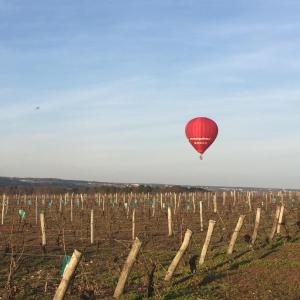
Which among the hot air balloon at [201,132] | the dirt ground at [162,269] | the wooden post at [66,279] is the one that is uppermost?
the hot air balloon at [201,132]

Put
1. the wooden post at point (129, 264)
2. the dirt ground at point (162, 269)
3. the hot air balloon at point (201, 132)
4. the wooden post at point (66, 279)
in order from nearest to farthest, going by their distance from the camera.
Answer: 1. the wooden post at point (66, 279)
2. the wooden post at point (129, 264)
3. the dirt ground at point (162, 269)
4. the hot air balloon at point (201, 132)

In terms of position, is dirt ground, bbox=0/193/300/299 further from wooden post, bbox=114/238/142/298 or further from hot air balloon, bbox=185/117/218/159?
hot air balloon, bbox=185/117/218/159

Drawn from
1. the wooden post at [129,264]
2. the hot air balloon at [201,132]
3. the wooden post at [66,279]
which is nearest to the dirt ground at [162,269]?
the wooden post at [129,264]

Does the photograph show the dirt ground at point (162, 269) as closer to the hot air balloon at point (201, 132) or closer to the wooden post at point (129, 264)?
the wooden post at point (129, 264)

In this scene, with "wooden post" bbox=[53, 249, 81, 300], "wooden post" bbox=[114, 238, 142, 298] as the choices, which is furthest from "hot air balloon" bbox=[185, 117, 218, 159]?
"wooden post" bbox=[53, 249, 81, 300]

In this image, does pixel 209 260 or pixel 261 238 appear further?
pixel 261 238

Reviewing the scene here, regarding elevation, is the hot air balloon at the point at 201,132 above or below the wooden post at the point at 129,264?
above

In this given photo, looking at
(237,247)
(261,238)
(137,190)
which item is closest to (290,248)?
(237,247)

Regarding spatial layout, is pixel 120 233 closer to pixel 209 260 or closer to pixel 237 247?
pixel 237 247
